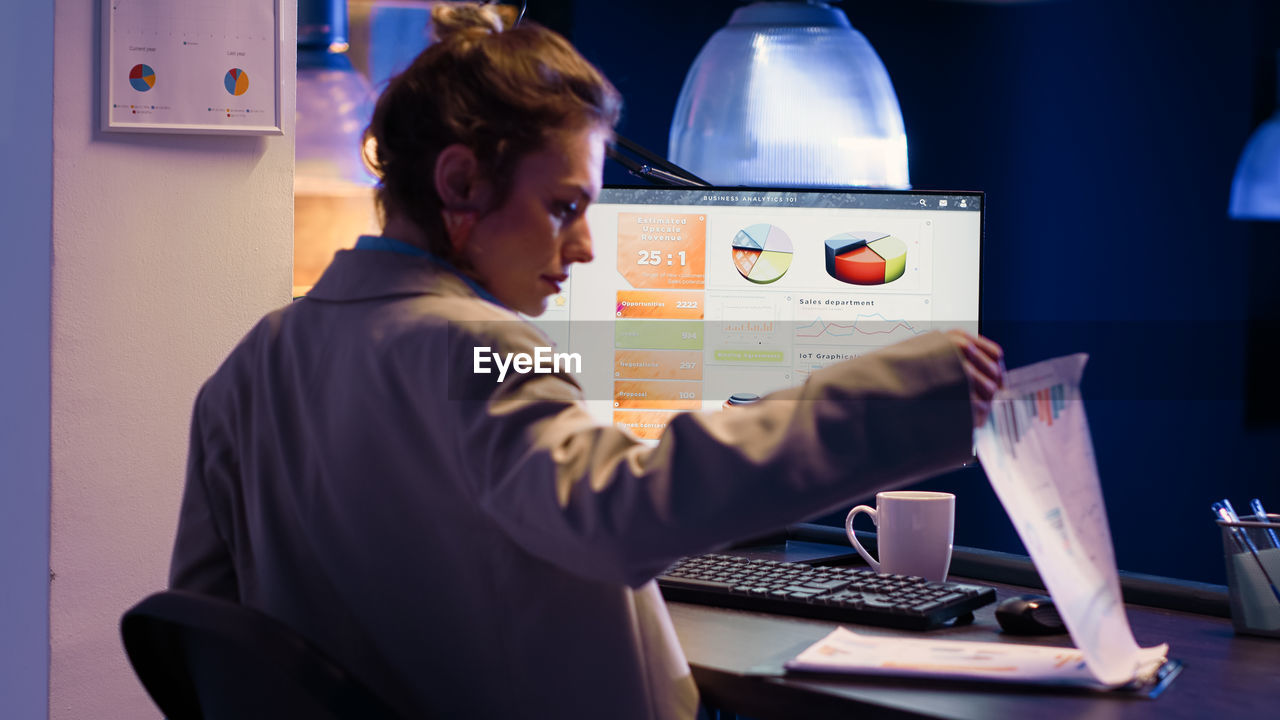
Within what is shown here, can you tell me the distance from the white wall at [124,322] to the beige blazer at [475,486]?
25.4 inches

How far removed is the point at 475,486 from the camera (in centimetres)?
74

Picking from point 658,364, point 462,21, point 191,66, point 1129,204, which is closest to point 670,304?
point 658,364

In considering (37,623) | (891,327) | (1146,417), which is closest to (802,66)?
(891,327)

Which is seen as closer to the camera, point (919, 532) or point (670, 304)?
point (919, 532)

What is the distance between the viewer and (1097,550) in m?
0.83

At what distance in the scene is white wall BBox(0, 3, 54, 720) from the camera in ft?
4.95

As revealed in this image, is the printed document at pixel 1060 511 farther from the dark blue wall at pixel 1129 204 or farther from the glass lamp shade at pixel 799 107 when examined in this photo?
the dark blue wall at pixel 1129 204

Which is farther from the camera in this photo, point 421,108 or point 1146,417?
point 1146,417

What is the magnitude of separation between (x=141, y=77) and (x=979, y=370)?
1.23 meters

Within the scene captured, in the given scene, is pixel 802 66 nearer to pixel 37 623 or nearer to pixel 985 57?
pixel 37 623

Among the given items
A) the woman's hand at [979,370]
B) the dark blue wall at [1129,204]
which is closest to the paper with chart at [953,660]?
the woman's hand at [979,370]

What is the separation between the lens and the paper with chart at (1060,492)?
30.9 inches

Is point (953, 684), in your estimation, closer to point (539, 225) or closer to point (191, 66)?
point (539, 225)

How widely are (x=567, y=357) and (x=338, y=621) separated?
66 cm
